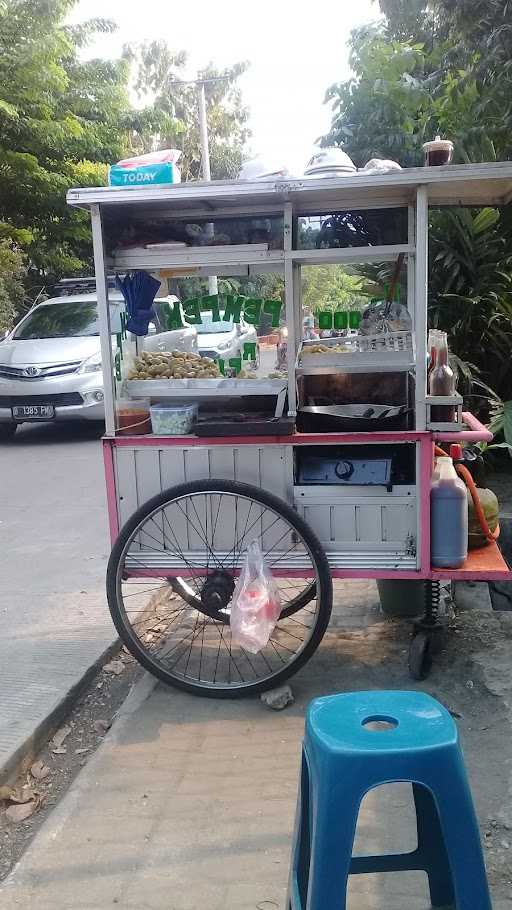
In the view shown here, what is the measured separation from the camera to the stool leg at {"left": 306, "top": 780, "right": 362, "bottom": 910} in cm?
175

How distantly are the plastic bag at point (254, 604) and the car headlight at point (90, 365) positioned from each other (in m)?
6.56

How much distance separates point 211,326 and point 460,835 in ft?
9.28

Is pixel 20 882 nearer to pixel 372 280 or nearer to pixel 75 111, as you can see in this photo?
pixel 372 280

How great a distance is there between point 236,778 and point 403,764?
1.36 metres

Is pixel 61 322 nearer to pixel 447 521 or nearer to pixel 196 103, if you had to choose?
pixel 447 521

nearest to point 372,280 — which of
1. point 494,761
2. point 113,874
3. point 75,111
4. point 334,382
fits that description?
point 334,382

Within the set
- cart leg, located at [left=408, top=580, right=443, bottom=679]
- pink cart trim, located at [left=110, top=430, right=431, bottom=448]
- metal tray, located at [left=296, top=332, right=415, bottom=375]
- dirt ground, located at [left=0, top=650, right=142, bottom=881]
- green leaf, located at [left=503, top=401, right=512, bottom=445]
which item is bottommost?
dirt ground, located at [left=0, top=650, right=142, bottom=881]

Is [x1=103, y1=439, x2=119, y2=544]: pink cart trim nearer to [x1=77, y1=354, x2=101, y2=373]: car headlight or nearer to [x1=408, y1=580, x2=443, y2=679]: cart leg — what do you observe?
[x1=408, y1=580, x2=443, y2=679]: cart leg

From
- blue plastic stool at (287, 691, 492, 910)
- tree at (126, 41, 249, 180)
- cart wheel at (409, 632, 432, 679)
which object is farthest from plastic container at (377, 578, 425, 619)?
tree at (126, 41, 249, 180)

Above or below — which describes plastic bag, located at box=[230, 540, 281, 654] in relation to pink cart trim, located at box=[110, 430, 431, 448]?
below

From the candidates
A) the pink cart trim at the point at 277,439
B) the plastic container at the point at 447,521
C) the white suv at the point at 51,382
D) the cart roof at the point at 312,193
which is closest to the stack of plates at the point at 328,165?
the cart roof at the point at 312,193

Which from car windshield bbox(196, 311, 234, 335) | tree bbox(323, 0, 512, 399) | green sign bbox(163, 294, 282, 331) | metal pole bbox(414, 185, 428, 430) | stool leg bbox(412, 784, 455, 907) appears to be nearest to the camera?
stool leg bbox(412, 784, 455, 907)

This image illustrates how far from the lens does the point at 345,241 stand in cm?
373

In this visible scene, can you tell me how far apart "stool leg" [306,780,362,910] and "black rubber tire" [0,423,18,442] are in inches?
357
